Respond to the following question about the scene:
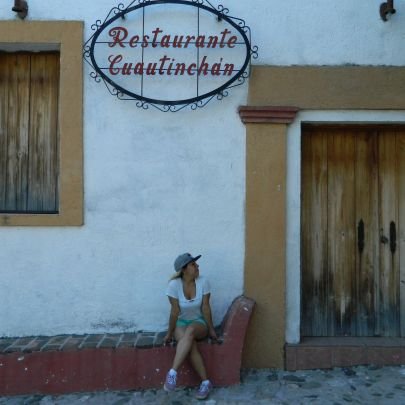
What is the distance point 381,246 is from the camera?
16.8ft

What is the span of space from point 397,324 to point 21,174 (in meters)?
4.06

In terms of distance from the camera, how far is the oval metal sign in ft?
15.6

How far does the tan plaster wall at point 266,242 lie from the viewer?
4.73 meters

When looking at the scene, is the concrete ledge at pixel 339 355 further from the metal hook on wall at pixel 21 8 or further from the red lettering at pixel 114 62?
the metal hook on wall at pixel 21 8

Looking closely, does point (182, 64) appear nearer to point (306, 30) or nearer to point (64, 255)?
point (306, 30)

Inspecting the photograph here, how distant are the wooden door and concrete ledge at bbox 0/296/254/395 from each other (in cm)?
108

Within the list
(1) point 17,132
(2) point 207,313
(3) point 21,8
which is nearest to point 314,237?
(2) point 207,313

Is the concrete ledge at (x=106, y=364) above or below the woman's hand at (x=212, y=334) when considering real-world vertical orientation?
below

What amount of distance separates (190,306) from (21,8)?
3152 mm

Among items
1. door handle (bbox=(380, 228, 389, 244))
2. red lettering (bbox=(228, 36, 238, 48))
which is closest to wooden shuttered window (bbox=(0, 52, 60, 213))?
red lettering (bbox=(228, 36, 238, 48))

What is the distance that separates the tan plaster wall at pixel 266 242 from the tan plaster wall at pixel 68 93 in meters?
1.61

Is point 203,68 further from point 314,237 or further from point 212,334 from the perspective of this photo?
A: point 212,334

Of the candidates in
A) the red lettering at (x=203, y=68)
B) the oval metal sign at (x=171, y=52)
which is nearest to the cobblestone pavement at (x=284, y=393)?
the oval metal sign at (x=171, y=52)

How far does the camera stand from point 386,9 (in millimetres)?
4750
